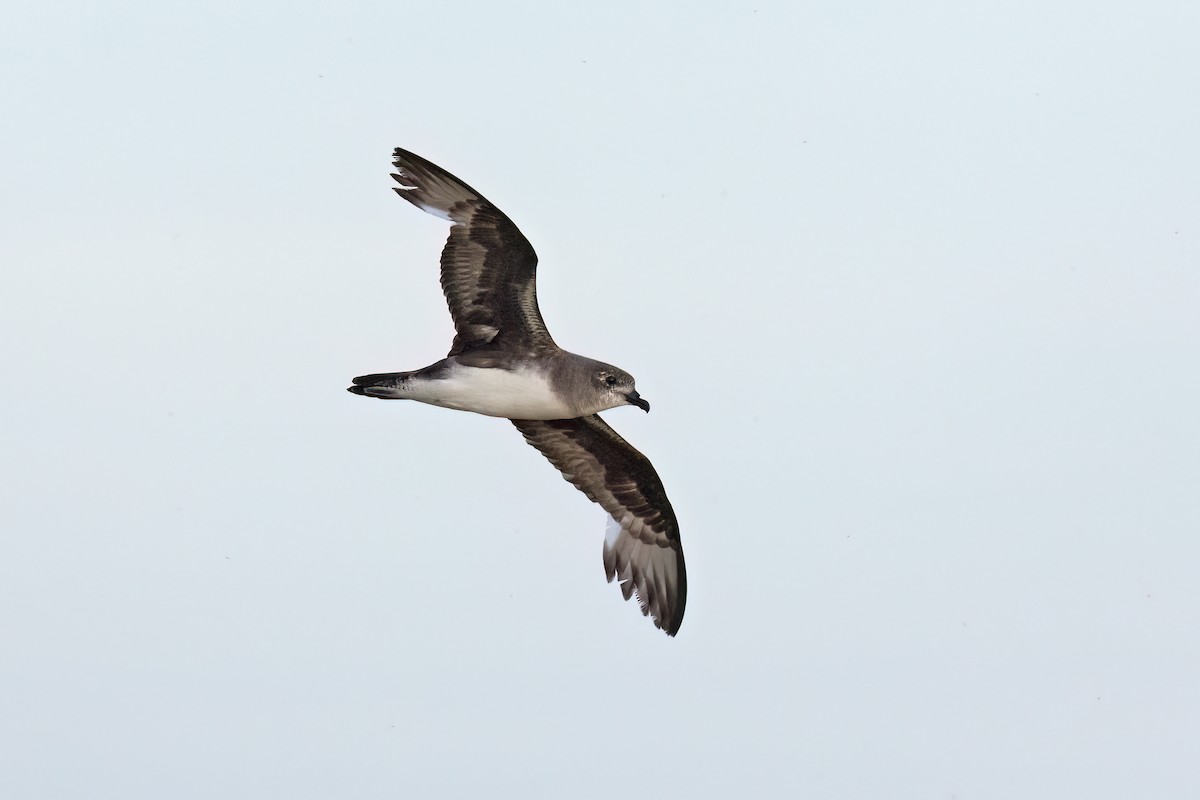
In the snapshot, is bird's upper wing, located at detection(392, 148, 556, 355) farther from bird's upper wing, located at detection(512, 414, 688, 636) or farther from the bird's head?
bird's upper wing, located at detection(512, 414, 688, 636)

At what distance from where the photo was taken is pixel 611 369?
18.9m

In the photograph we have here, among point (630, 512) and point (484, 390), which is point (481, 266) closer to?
point (484, 390)

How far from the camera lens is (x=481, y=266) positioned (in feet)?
63.1

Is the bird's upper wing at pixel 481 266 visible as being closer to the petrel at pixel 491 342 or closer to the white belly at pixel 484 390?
the petrel at pixel 491 342

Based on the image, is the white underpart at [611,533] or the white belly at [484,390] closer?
the white belly at [484,390]

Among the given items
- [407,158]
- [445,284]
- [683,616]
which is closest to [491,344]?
[445,284]

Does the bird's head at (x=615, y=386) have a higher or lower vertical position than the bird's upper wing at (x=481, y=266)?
lower

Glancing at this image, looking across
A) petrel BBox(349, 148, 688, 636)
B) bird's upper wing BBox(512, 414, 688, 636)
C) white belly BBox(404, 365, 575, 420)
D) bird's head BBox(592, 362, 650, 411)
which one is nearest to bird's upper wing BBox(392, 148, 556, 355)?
petrel BBox(349, 148, 688, 636)

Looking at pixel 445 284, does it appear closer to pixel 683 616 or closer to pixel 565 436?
pixel 565 436

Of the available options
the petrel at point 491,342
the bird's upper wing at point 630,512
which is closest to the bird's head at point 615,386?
the petrel at point 491,342

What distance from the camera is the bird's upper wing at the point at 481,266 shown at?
1911cm

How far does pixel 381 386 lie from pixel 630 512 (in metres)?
3.51

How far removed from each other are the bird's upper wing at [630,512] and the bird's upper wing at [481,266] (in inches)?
62.4

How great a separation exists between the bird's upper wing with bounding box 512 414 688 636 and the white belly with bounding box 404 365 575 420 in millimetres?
1470
